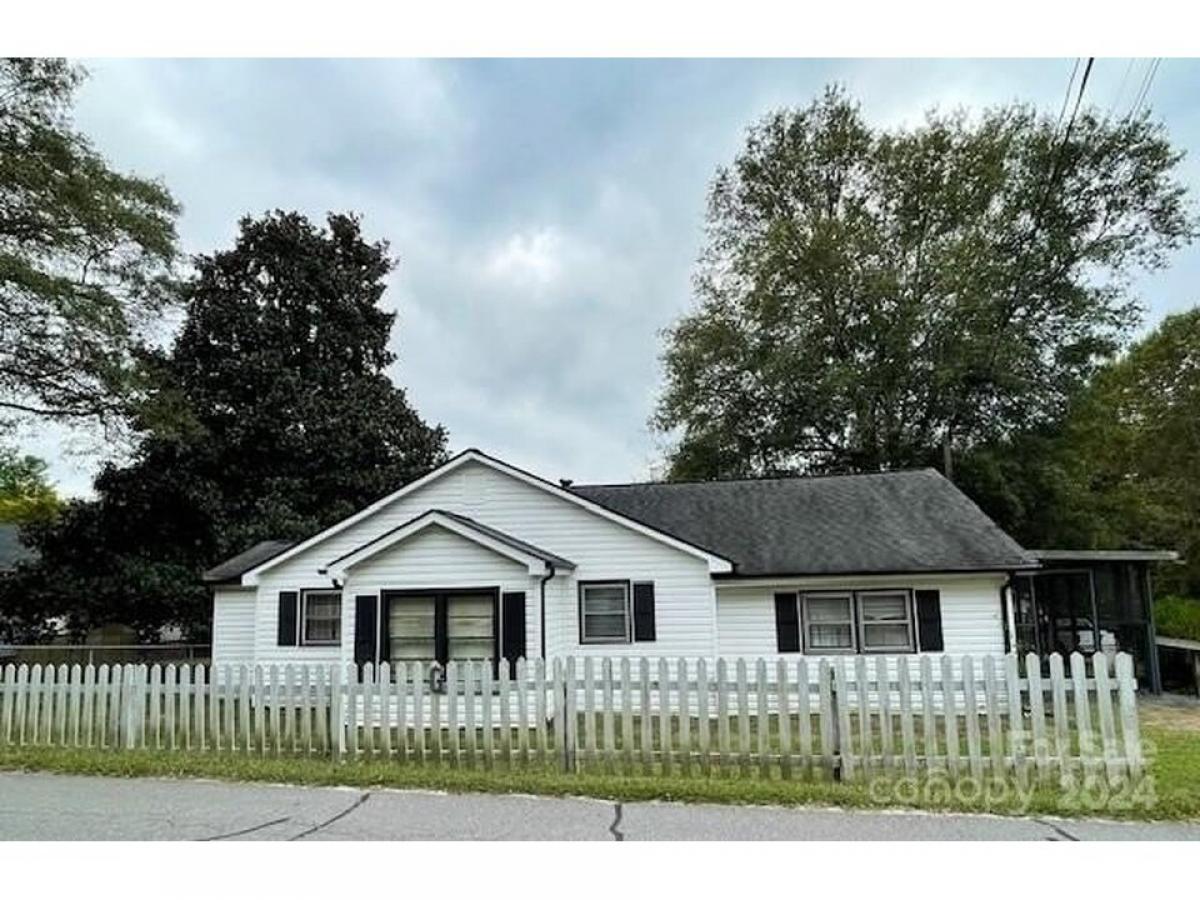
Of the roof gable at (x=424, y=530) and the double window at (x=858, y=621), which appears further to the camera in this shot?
the double window at (x=858, y=621)

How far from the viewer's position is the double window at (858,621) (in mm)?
14578

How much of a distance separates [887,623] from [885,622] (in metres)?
0.04

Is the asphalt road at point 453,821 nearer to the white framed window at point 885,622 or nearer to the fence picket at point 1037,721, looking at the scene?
the fence picket at point 1037,721

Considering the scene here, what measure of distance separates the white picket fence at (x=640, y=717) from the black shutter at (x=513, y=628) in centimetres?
284

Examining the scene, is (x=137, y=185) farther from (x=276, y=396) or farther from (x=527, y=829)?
(x=527, y=829)

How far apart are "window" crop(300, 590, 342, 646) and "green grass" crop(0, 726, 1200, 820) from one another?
5894 mm

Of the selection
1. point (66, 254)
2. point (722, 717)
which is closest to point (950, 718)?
point (722, 717)

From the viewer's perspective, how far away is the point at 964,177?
92.7ft

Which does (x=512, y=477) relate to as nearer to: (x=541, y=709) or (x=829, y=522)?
(x=829, y=522)

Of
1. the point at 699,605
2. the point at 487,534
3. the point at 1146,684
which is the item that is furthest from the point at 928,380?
the point at 487,534

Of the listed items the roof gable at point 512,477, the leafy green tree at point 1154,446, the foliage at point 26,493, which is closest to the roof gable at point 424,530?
the roof gable at point 512,477

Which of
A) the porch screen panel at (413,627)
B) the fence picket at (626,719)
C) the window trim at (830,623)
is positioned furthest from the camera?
the window trim at (830,623)

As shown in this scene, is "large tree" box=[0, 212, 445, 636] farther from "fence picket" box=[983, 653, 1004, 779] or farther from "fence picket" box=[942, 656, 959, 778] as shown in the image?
"fence picket" box=[983, 653, 1004, 779]

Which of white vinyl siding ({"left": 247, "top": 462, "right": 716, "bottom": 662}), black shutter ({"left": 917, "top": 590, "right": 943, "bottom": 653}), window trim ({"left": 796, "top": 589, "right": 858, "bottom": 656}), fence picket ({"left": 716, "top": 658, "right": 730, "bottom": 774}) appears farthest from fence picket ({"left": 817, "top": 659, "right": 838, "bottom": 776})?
black shutter ({"left": 917, "top": 590, "right": 943, "bottom": 653})
